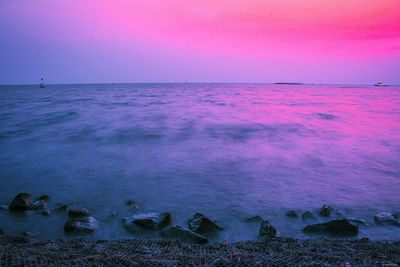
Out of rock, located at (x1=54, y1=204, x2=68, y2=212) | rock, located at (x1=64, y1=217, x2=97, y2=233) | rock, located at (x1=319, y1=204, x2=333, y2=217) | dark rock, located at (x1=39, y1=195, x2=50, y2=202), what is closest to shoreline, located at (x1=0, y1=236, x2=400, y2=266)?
rock, located at (x1=64, y1=217, x2=97, y2=233)

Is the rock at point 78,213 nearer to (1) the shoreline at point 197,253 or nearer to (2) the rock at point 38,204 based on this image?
(2) the rock at point 38,204

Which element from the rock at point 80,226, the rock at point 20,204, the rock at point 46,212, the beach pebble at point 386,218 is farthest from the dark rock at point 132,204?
the beach pebble at point 386,218

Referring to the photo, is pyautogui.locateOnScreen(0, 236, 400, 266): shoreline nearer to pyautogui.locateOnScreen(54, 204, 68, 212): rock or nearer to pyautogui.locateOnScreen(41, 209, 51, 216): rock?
pyautogui.locateOnScreen(41, 209, 51, 216): rock

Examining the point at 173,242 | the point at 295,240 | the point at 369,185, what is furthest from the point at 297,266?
the point at 369,185

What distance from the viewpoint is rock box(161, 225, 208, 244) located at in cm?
537

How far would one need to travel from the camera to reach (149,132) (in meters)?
18.6

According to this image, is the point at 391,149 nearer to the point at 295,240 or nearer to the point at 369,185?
the point at 369,185

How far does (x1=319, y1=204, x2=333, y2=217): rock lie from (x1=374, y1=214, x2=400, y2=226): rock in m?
0.84

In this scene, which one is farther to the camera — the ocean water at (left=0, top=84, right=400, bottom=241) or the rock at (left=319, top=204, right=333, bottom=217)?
the rock at (left=319, top=204, right=333, bottom=217)

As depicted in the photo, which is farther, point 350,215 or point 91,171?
point 91,171

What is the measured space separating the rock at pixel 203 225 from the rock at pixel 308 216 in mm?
1758

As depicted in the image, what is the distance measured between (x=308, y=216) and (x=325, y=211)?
0.44m

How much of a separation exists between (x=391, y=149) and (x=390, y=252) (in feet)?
35.7

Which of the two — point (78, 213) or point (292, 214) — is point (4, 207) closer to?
point (78, 213)
